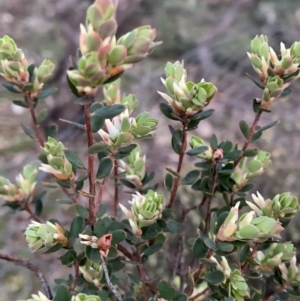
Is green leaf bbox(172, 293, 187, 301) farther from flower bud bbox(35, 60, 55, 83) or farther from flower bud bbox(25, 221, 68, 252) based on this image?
→ flower bud bbox(35, 60, 55, 83)

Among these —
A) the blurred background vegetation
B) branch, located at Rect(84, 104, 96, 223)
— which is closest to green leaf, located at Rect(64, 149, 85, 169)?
branch, located at Rect(84, 104, 96, 223)

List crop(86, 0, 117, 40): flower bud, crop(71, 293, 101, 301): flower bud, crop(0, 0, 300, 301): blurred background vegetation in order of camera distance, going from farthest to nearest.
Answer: crop(0, 0, 300, 301): blurred background vegetation < crop(71, 293, 101, 301): flower bud < crop(86, 0, 117, 40): flower bud

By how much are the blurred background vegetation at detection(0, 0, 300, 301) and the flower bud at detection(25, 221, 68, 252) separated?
0.46m

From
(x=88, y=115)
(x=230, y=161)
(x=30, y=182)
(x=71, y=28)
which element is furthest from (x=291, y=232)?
(x=71, y=28)

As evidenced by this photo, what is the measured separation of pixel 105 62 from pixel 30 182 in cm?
39

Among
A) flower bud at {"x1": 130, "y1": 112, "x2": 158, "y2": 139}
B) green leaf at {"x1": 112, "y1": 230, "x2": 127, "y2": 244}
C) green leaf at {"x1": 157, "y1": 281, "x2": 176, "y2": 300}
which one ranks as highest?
flower bud at {"x1": 130, "y1": 112, "x2": 158, "y2": 139}

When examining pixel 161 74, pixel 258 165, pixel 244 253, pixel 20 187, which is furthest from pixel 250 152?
A: pixel 161 74

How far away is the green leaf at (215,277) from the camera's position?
0.49 metres

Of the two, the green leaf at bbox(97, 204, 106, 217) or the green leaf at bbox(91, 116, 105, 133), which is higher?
the green leaf at bbox(91, 116, 105, 133)

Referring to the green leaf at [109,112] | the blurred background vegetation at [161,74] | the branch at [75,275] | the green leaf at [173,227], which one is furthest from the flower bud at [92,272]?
the blurred background vegetation at [161,74]

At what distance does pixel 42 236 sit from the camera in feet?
1.55

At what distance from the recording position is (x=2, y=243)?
1.42m

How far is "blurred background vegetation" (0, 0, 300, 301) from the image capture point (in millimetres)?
1433

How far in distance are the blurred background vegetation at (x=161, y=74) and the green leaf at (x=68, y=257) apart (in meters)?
0.46
